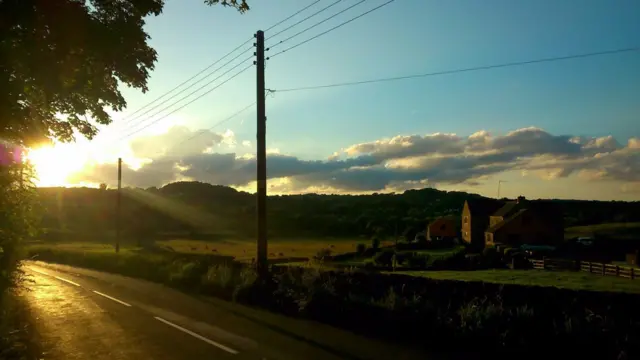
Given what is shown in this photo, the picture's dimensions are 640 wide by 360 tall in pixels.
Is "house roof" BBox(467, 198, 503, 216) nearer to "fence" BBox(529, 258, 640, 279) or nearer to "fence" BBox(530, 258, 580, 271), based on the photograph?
"fence" BBox(529, 258, 640, 279)

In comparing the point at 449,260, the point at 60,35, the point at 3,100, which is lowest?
the point at 449,260

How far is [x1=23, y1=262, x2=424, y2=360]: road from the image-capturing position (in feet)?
36.3

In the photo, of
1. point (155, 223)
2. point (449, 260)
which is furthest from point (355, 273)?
point (155, 223)

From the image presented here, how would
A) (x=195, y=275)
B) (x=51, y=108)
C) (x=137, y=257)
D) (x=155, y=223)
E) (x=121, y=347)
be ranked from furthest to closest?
(x=155, y=223)
(x=137, y=257)
(x=195, y=275)
(x=51, y=108)
(x=121, y=347)

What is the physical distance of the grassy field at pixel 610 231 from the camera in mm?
101312

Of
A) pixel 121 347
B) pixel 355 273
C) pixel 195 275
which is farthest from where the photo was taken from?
pixel 195 275

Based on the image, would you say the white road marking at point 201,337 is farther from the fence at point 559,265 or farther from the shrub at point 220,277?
the fence at point 559,265

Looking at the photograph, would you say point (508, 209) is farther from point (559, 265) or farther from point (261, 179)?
point (261, 179)

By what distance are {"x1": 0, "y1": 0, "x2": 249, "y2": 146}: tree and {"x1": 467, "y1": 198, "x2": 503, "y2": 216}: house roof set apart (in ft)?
275

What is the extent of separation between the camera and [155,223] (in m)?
116

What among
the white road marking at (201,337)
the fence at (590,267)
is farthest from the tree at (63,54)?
the fence at (590,267)

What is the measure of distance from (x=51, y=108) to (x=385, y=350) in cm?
1124

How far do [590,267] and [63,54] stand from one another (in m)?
49.8

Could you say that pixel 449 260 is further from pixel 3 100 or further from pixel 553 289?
pixel 3 100
